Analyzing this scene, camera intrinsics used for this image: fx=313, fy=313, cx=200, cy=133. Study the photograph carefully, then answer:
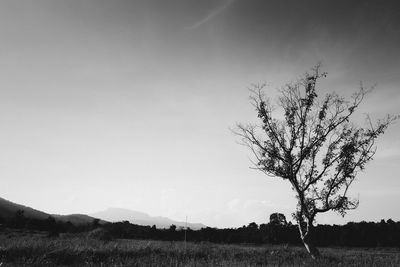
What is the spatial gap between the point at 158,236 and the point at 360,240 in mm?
40373

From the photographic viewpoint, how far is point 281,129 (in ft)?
71.6

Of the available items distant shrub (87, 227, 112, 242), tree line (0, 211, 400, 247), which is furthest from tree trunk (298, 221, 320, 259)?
tree line (0, 211, 400, 247)

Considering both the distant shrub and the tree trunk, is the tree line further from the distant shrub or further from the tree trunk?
the tree trunk

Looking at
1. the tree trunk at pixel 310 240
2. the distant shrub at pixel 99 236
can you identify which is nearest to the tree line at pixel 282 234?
the distant shrub at pixel 99 236

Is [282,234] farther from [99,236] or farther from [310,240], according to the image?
[310,240]

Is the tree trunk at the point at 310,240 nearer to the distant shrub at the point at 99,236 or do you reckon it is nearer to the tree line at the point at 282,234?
the distant shrub at the point at 99,236

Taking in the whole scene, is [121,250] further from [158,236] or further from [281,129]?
[158,236]

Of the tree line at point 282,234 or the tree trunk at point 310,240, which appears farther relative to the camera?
the tree line at point 282,234

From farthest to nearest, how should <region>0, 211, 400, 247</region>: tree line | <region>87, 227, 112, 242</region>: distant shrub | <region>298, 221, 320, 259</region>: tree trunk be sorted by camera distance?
<region>0, 211, 400, 247</region>: tree line, <region>87, 227, 112, 242</region>: distant shrub, <region>298, 221, 320, 259</region>: tree trunk

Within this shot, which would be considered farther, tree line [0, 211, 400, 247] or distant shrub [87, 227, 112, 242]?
tree line [0, 211, 400, 247]

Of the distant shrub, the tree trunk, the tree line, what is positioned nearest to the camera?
the tree trunk

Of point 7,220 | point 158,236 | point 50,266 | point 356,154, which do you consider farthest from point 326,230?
point 7,220

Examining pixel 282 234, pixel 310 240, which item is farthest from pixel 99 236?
pixel 282 234

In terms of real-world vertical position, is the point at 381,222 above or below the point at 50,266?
above
